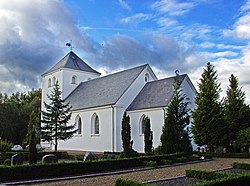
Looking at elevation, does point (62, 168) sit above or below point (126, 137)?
below

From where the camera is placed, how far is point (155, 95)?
1046 inches

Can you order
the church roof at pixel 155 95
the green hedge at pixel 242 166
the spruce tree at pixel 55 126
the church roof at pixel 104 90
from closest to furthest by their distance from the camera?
the green hedge at pixel 242 166, the church roof at pixel 155 95, the spruce tree at pixel 55 126, the church roof at pixel 104 90

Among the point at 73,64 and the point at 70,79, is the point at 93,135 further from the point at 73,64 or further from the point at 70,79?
the point at 73,64

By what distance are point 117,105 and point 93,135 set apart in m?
4.75

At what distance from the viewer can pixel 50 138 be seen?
26594 mm

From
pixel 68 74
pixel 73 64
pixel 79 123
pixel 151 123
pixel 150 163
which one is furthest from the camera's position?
pixel 73 64

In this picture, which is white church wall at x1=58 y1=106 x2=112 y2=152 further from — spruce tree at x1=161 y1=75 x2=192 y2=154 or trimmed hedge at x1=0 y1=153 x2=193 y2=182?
trimmed hedge at x1=0 y1=153 x2=193 y2=182

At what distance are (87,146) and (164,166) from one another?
16241 millimetres

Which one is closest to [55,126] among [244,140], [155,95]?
[155,95]

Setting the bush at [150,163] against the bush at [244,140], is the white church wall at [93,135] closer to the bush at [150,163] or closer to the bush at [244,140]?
the bush at [244,140]

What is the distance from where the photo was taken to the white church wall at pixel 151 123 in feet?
81.3

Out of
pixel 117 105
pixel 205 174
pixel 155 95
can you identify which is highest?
pixel 155 95

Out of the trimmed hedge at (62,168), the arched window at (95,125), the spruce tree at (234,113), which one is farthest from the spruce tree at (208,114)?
the arched window at (95,125)

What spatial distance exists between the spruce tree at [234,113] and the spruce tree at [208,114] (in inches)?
46.3
